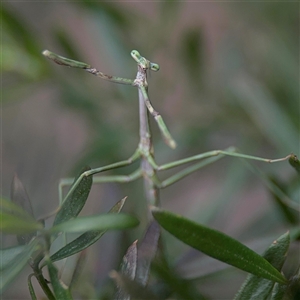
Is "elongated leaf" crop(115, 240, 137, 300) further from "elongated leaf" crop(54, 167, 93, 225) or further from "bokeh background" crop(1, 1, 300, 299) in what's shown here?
"bokeh background" crop(1, 1, 300, 299)

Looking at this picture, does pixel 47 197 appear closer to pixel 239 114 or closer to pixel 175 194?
pixel 175 194

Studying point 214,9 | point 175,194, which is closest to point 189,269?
point 175,194

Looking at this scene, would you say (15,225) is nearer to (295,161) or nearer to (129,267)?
(129,267)

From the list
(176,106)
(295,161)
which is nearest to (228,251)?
(295,161)

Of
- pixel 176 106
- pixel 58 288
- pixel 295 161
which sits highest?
pixel 176 106

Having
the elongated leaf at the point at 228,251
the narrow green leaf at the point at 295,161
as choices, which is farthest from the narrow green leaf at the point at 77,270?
the narrow green leaf at the point at 295,161

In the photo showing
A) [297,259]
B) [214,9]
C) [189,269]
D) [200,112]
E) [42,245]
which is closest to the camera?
[42,245]
